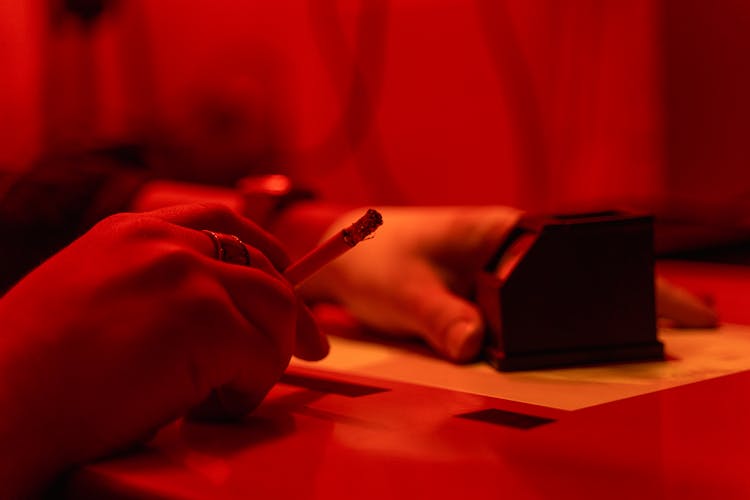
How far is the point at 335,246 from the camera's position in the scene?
1.44 ft

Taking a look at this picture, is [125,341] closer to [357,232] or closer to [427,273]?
[357,232]

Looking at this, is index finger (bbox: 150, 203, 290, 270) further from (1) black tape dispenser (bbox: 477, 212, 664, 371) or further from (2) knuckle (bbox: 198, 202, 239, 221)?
(1) black tape dispenser (bbox: 477, 212, 664, 371)

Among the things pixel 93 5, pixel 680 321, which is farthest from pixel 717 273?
pixel 93 5

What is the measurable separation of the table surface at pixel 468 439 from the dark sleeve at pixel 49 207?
42 cm

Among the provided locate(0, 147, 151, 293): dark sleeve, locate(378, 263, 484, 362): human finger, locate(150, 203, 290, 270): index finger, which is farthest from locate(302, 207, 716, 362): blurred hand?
locate(0, 147, 151, 293): dark sleeve

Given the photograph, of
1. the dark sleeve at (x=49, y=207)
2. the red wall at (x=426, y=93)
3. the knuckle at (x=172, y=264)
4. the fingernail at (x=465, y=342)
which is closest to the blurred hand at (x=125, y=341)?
the knuckle at (x=172, y=264)

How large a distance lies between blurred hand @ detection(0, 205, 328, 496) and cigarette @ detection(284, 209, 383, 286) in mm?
37

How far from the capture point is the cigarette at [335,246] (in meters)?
0.44

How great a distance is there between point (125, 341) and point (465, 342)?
0.78 ft

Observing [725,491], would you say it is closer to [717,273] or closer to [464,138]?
[717,273]

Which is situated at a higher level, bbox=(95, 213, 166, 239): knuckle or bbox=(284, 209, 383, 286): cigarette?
bbox=(95, 213, 166, 239): knuckle

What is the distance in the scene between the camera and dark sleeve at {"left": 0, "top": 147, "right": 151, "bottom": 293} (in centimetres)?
84

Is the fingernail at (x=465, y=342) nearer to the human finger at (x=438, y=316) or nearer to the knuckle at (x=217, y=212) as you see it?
the human finger at (x=438, y=316)

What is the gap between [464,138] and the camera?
114 cm
